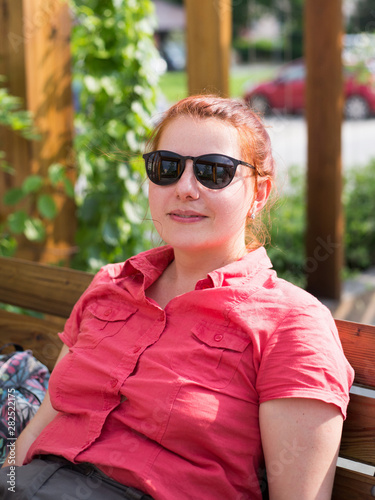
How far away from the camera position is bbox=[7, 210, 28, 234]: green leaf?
3850 millimetres

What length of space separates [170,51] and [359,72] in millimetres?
16374

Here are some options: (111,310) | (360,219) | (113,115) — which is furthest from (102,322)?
(360,219)

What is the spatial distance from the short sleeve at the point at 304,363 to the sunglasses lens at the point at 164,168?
1.61ft

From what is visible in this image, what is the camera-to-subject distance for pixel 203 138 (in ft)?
5.74

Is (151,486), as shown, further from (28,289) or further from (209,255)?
(28,289)

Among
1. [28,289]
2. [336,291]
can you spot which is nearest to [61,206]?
[28,289]

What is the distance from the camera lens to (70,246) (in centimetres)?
413

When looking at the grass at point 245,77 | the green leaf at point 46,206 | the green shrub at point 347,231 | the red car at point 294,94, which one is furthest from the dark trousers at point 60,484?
the grass at point 245,77

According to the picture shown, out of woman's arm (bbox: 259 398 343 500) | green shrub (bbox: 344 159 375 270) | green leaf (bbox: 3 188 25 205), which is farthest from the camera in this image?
green shrub (bbox: 344 159 375 270)

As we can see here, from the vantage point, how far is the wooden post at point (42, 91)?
380 cm

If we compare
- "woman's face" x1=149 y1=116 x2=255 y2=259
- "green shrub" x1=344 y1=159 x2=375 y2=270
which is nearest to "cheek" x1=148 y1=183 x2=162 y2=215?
"woman's face" x1=149 y1=116 x2=255 y2=259

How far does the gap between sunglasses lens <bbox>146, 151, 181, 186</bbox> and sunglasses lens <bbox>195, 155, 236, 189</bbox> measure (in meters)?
0.06

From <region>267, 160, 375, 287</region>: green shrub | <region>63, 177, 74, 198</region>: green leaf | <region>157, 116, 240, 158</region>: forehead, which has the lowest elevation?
<region>267, 160, 375, 287</region>: green shrub

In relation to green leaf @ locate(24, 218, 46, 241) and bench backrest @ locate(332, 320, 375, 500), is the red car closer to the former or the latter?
green leaf @ locate(24, 218, 46, 241)
